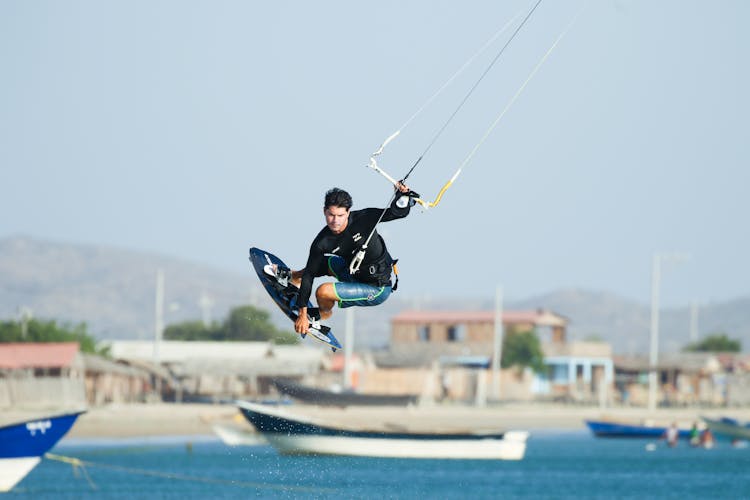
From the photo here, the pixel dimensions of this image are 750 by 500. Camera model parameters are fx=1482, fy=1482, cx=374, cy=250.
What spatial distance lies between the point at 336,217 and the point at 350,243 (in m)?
0.46

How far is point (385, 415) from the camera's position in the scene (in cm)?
7206

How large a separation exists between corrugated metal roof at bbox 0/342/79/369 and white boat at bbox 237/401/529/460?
18424mm

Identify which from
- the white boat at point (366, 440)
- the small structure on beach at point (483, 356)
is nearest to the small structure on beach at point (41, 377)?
the white boat at point (366, 440)

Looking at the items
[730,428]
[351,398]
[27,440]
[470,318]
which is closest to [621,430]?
[730,428]

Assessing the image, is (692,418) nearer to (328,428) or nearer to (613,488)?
(613,488)

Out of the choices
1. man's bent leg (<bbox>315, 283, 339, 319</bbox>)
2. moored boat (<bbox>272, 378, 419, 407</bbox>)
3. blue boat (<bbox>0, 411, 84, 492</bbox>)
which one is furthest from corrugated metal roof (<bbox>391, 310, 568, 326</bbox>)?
man's bent leg (<bbox>315, 283, 339, 319</bbox>)

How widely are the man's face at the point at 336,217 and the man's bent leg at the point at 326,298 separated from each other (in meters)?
1.02

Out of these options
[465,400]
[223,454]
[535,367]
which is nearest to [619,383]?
[535,367]

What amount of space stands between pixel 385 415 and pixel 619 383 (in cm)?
4072

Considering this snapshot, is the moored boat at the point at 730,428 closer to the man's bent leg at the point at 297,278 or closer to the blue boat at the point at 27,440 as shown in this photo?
the blue boat at the point at 27,440

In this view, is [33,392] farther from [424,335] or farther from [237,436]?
[424,335]

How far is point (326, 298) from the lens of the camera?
17.4 metres

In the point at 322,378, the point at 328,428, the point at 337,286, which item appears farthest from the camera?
the point at 322,378

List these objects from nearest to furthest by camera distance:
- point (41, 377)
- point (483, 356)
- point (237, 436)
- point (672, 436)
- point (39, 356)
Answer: point (237, 436) < point (41, 377) < point (39, 356) < point (672, 436) < point (483, 356)
